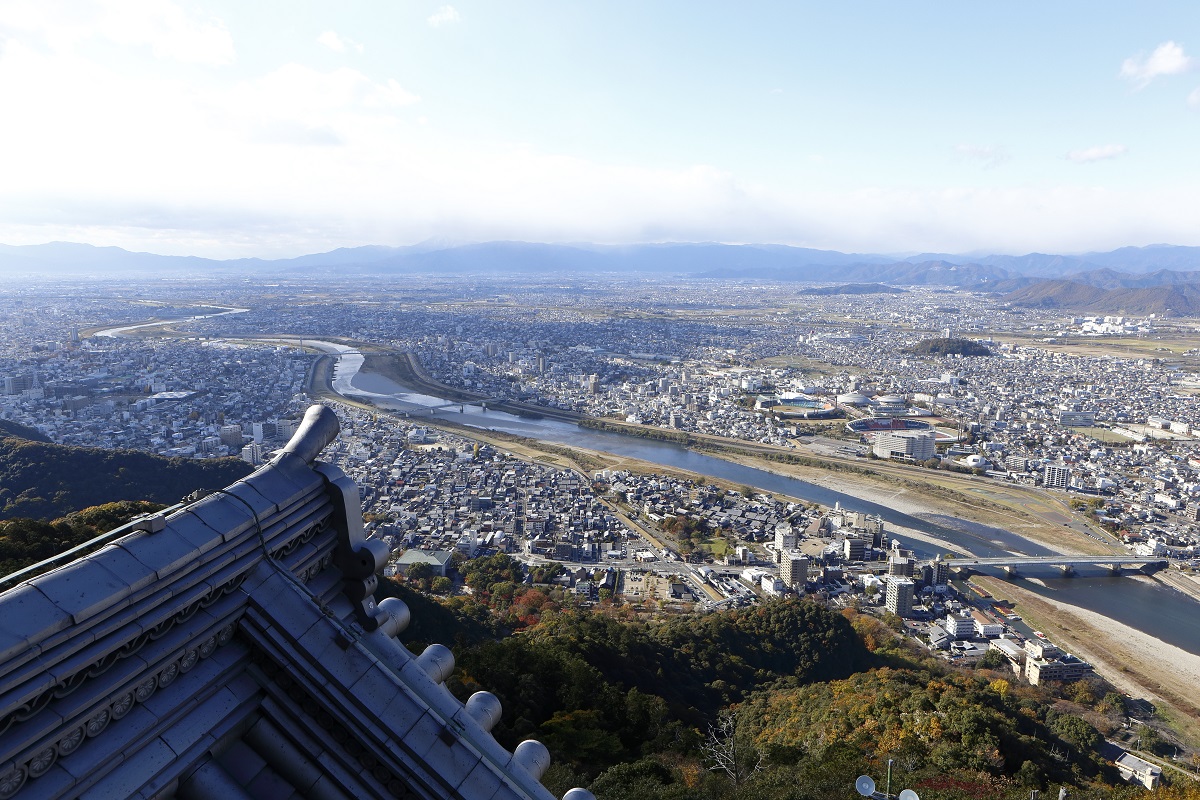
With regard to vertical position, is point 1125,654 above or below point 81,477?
below

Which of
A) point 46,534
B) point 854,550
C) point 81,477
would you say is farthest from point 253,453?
point 854,550

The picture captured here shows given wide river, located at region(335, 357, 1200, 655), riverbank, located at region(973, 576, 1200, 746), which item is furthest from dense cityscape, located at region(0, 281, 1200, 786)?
wide river, located at region(335, 357, 1200, 655)

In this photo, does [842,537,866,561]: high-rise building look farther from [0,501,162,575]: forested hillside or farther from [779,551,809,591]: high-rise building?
[0,501,162,575]: forested hillside

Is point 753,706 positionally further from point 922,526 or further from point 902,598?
point 922,526

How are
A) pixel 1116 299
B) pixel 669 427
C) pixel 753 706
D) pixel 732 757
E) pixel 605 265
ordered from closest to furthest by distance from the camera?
pixel 732 757, pixel 753 706, pixel 669 427, pixel 1116 299, pixel 605 265

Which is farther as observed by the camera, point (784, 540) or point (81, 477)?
point (784, 540)

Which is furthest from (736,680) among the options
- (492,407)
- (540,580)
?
(492,407)

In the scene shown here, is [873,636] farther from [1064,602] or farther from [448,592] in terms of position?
[448,592]

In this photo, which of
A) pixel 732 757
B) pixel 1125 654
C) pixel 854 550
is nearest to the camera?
pixel 732 757
